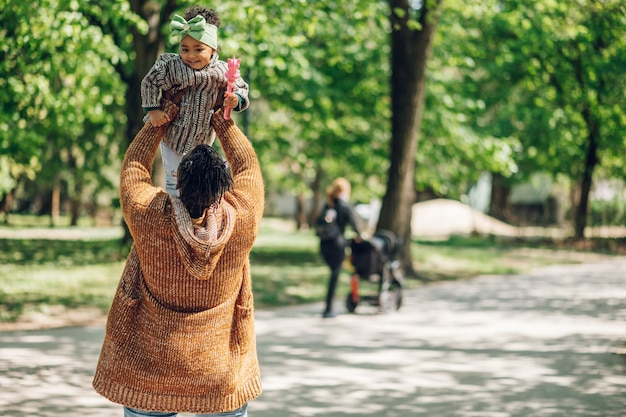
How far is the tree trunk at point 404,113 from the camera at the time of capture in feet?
52.6

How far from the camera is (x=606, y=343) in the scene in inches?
369

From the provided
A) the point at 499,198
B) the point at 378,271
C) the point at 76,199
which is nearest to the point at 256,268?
the point at 378,271

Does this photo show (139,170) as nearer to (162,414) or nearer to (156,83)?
(156,83)

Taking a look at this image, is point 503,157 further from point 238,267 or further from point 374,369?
point 238,267

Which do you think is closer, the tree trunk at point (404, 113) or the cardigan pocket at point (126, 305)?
the cardigan pocket at point (126, 305)

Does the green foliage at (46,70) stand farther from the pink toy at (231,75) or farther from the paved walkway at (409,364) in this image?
the pink toy at (231,75)

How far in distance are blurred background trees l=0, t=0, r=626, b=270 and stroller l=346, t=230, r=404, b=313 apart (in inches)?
126

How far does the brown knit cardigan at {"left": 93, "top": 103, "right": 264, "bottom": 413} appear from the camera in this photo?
301cm

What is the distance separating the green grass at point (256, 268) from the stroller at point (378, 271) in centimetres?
161

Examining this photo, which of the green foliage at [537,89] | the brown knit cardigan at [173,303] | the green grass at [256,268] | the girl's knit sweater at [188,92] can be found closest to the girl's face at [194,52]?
the girl's knit sweater at [188,92]

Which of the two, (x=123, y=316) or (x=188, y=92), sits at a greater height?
(x=188, y=92)

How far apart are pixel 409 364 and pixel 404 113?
8.84 meters

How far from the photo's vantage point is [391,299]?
39.1ft

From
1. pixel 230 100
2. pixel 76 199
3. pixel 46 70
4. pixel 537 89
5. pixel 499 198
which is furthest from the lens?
pixel 499 198
